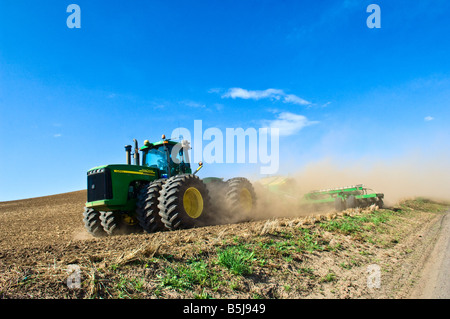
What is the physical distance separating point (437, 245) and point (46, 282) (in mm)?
8296

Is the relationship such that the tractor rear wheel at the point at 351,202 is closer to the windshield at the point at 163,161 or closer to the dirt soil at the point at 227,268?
the dirt soil at the point at 227,268

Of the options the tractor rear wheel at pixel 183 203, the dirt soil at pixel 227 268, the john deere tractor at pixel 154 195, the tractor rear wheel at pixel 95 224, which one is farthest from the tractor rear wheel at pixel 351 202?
the tractor rear wheel at pixel 95 224

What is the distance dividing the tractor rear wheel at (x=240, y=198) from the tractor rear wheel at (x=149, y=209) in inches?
130

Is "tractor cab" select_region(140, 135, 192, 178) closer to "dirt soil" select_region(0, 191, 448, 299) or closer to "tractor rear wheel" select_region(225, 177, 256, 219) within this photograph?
"tractor rear wheel" select_region(225, 177, 256, 219)

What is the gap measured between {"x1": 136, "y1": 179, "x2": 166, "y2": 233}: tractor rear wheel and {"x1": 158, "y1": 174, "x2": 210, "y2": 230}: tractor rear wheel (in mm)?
160

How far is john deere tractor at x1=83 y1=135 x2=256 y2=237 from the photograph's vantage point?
7957mm

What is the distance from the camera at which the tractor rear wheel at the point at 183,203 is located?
26.0 ft

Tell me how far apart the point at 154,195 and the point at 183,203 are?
0.86 metres

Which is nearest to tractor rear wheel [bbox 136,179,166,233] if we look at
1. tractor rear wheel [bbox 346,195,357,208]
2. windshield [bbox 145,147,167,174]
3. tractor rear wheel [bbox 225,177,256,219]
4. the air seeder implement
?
windshield [bbox 145,147,167,174]

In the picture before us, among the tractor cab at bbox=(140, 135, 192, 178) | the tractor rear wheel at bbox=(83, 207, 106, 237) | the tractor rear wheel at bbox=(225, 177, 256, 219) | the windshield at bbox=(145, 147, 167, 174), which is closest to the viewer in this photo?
the tractor rear wheel at bbox=(83, 207, 106, 237)

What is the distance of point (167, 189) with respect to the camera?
8047 millimetres

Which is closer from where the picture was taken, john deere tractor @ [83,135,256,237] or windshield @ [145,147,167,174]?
john deere tractor @ [83,135,256,237]
